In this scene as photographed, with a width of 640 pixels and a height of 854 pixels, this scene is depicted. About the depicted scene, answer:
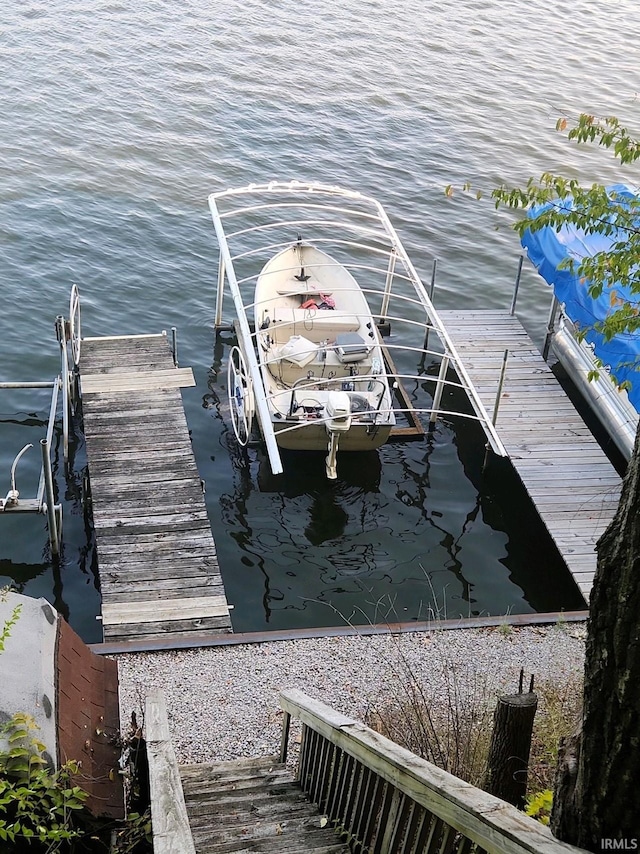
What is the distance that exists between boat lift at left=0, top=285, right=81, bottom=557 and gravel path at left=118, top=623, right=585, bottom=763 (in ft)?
10.0

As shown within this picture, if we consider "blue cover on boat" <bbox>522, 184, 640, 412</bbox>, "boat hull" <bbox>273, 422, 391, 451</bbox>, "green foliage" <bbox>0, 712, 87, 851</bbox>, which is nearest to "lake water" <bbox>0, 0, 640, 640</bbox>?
"boat hull" <bbox>273, 422, 391, 451</bbox>

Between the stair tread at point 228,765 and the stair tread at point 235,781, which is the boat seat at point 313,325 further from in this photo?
the stair tread at point 235,781

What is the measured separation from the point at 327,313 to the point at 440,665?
7852mm

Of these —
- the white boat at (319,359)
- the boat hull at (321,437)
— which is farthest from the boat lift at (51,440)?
the boat hull at (321,437)

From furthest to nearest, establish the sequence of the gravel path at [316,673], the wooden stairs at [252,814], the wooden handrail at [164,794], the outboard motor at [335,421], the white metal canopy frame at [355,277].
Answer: the white metal canopy frame at [355,277], the outboard motor at [335,421], the gravel path at [316,673], the wooden stairs at [252,814], the wooden handrail at [164,794]

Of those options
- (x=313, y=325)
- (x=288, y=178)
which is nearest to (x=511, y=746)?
(x=313, y=325)

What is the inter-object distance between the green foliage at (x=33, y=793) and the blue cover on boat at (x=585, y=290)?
32.1 feet

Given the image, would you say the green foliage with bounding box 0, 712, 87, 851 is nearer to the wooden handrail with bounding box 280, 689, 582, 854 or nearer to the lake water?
the wooden handrail with bounding box 280, 689, 582, 854

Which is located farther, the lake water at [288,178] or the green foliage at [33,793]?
the lake water at [288,178]

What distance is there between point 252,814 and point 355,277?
651 inches

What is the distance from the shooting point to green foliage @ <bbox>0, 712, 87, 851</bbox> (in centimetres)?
397

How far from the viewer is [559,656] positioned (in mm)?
9641

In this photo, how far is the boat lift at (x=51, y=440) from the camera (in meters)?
11.6

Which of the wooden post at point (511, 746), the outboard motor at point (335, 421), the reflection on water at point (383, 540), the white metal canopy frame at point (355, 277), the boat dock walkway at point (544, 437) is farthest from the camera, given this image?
the white metal canopy frame at point (355, 277)
